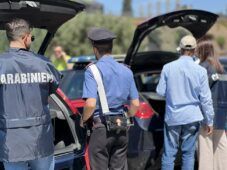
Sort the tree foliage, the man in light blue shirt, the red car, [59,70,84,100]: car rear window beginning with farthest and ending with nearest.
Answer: the tree foliage, [59,70,84,100]: car rear window, the red car, the man in light blue shirt

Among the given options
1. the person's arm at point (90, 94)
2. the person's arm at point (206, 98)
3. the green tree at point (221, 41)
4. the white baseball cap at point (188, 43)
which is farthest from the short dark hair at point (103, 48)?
the green tree at point (221, 41)

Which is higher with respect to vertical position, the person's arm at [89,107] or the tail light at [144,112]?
the person's arm at [89,107]

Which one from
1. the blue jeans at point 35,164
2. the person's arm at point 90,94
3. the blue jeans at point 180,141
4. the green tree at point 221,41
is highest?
the person's arm at point 90,94

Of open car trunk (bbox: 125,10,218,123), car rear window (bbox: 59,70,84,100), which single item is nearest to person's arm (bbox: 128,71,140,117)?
open car trunk (bbox: 125,10,218,123)

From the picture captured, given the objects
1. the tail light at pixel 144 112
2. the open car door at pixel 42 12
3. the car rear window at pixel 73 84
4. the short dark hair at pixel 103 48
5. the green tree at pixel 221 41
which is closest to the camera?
the open car door at pixel 42 12

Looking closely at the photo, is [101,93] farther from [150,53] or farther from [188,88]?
[150,53]

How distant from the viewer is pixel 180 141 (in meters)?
5.17

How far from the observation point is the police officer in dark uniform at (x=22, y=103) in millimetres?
3311

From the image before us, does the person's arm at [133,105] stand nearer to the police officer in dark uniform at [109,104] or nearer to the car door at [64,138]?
the police officer in dark uniform at [109,104]

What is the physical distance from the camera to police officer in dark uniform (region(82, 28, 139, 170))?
407 cm

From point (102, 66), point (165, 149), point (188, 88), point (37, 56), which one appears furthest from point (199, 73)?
point (37, 56)

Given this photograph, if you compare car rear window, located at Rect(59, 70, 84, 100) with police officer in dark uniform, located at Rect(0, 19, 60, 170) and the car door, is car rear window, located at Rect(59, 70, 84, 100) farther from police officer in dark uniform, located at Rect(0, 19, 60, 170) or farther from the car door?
police officer in dark uniform, located at Rect(0, 19, 60, 170)

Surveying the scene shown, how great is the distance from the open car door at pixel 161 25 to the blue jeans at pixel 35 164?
2621 mm

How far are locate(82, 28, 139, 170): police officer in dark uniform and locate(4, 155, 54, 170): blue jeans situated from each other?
0.61m
